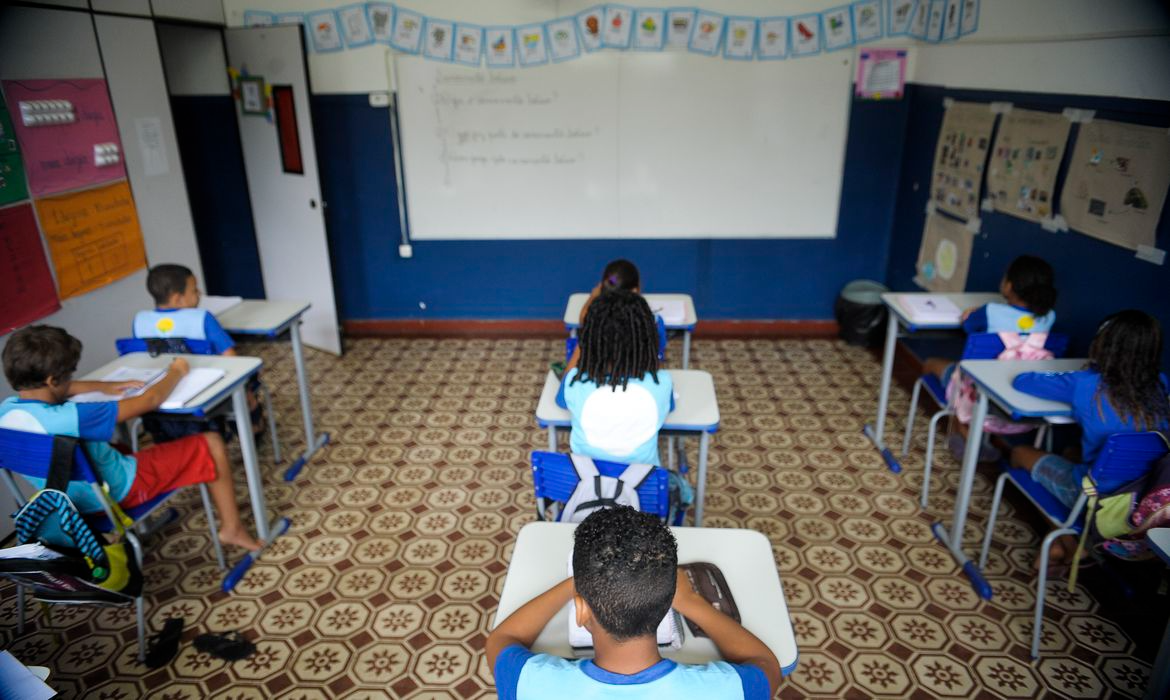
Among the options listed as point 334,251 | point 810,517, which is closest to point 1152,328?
point 810,517

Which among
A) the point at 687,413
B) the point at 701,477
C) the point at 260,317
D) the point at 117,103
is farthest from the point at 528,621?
the point at 117,103

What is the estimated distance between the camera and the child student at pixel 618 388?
2.21m

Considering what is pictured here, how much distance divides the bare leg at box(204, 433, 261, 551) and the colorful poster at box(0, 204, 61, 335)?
1100 mm

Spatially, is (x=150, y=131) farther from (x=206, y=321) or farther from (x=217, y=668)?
(x=217, y=668)

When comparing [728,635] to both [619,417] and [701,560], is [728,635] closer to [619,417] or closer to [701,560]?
[701,560]

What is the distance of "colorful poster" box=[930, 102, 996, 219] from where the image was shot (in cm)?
396

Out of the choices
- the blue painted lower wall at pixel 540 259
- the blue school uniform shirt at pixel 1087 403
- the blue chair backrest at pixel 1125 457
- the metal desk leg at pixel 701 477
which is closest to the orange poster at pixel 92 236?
the blue painted lower wall at pixel 540 259

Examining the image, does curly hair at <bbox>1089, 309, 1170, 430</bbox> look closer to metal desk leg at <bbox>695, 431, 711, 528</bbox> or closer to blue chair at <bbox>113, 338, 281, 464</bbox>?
metal desk leg at <bbox>695, 431, 711, 528</bbox>

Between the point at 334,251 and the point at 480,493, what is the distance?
9.37ft

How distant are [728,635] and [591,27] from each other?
435 cm

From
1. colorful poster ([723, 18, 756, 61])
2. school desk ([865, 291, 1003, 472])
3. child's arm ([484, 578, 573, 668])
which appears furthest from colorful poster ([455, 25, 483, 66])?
child's arm ([484, 578, 573, 668])

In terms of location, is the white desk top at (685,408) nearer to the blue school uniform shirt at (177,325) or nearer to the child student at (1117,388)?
the child student at (1117,388)

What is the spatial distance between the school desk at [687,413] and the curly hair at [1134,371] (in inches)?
50.8

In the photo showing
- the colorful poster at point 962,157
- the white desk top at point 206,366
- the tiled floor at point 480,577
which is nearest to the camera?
the tiled floor at point 480,577
